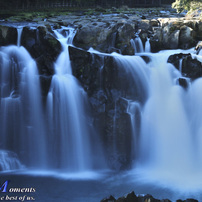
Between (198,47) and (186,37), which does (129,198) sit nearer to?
(198,47)

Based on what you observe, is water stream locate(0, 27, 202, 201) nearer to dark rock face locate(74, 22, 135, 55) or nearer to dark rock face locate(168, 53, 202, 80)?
dark rock face locate(168, 53, 202, 80)

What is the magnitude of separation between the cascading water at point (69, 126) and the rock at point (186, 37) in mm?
8218

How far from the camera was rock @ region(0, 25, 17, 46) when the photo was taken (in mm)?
14062

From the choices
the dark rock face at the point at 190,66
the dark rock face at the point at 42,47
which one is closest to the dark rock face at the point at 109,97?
the dark rock face at the point at 42,47

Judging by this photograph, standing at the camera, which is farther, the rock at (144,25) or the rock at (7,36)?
the rock at (144,25)

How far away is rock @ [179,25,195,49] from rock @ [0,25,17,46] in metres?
9.87

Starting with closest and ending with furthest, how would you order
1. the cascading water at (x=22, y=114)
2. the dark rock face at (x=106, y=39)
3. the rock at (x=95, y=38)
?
the cascading water at (x=22, y=114) < the dark rock face at (x=106, y=39) < the rock at (x=95, y=38)

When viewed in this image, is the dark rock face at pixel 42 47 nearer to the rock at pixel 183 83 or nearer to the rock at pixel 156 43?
the rock at pixel 183 83

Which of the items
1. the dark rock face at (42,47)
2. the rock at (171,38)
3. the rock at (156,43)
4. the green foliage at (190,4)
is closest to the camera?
the dark rock face at (42,47)

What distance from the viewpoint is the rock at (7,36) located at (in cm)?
1406

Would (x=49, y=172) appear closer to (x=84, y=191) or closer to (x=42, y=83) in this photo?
(x=84, y=191)

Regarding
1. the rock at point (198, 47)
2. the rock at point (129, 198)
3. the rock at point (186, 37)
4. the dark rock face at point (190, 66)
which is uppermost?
the rock at point (186, 37)

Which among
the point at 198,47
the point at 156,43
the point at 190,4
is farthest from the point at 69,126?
the point at 190,4

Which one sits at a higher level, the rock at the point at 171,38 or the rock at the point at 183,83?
the rock at the point at 171,38
